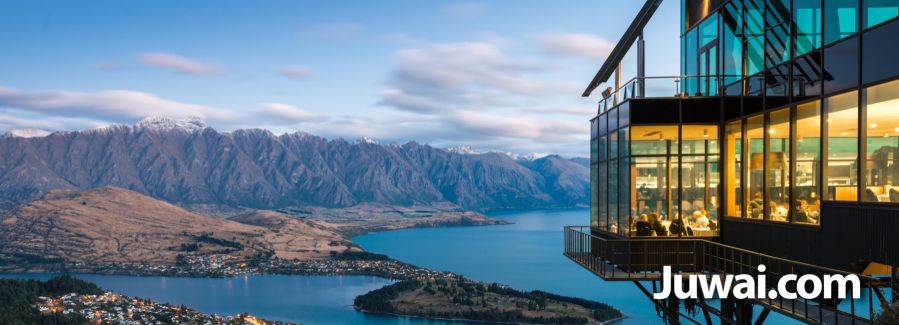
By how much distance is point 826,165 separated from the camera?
53.7 ft

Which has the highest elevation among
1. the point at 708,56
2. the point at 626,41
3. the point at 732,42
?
the point at 626,41

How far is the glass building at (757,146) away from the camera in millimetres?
14977

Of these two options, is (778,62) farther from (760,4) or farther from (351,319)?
(351,319)

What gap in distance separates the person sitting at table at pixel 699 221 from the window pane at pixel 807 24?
5202 millimetres

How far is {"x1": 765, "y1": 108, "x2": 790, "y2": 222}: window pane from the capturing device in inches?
720

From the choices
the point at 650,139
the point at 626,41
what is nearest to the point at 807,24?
the point at 650,139

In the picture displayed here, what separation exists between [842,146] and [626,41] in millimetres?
10330

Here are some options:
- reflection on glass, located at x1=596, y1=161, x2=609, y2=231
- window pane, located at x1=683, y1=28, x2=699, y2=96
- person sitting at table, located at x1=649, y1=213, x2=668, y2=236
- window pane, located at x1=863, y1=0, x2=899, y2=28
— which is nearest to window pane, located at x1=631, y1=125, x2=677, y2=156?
person sitting at table, located at x1=649, y1=213, x2=668, y2=236

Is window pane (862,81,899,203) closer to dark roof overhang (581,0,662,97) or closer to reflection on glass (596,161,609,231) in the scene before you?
dark roof overhang (581,0,662,97)

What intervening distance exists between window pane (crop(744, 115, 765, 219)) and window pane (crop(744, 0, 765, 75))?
1.54 metres

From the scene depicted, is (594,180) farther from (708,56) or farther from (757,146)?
(757,146)

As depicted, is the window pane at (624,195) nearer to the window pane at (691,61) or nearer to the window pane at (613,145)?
the window pane at (613,145)

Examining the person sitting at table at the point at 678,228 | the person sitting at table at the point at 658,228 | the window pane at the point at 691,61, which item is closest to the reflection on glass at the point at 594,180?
the window pane at the point at 691,61

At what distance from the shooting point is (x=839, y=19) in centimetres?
1639
